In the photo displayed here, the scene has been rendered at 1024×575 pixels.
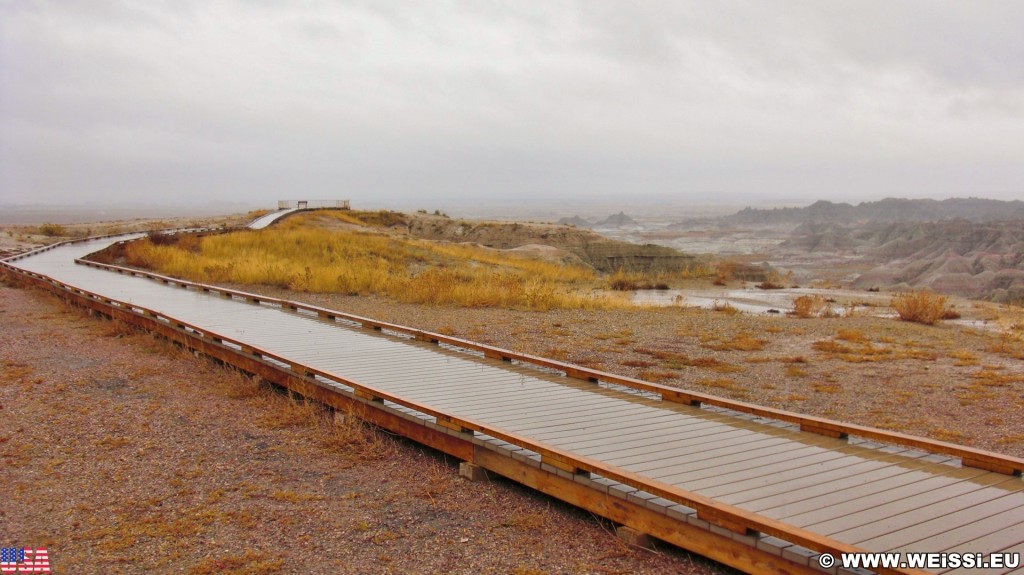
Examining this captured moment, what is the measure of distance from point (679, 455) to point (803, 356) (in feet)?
22.1

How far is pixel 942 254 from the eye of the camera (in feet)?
138

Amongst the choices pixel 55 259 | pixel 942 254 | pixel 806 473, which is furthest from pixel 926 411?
pixel 942 254

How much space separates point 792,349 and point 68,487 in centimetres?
1017

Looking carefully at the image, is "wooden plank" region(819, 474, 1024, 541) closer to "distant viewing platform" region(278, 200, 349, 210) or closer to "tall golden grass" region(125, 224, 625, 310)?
"tall golden grass" region(125, 224, 625, 310)

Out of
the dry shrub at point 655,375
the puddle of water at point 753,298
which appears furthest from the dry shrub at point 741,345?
the puddle of water at point 753,298

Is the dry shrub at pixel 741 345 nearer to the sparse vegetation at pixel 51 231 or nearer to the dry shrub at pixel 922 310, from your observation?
the dry shrub at pixel 922 310

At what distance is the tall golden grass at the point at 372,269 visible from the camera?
17.1m

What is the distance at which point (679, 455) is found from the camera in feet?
18.3

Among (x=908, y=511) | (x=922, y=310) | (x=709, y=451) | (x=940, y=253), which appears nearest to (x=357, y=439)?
(x=709, y=451)

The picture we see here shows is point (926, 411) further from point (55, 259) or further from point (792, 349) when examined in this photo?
point (55, 259)

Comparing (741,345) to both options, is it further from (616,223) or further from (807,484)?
(616,223)

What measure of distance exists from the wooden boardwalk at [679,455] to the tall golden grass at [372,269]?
729 centimetres

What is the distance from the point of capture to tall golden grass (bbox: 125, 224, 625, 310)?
17.1 meters

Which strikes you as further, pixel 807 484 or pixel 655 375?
pixel 655 375
